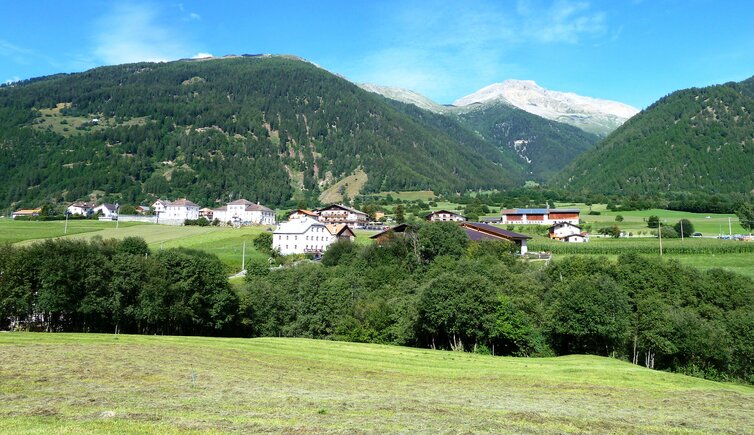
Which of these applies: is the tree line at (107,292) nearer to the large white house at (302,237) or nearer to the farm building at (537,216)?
the large white house at (302,237)

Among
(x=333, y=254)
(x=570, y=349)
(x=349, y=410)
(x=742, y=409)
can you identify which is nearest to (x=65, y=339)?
(x=349, y=410)

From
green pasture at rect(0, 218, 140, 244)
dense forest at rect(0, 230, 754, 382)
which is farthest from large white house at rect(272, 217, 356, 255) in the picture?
dense forest at rect(0, 230, 754, 382)

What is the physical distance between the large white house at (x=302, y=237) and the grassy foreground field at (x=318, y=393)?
296ft

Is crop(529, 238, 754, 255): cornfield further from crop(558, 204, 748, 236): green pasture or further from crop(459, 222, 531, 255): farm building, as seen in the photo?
crop(558, 204, 748, 236): green pasture

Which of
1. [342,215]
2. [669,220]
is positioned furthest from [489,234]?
[669,220]

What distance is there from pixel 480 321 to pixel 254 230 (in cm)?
10995

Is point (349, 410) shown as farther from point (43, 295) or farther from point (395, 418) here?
point (43, 295)

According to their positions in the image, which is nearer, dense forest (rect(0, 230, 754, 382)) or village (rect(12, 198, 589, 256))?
dense forest (rect(0, 230, 754, 382))

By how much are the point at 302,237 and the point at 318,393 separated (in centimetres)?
11078

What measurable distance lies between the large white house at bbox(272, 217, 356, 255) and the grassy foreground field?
9017 cm

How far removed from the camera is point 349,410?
18.3 m

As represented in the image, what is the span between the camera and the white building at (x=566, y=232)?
5615 inches

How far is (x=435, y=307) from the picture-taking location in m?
53.4

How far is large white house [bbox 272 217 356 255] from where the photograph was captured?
129 meters
